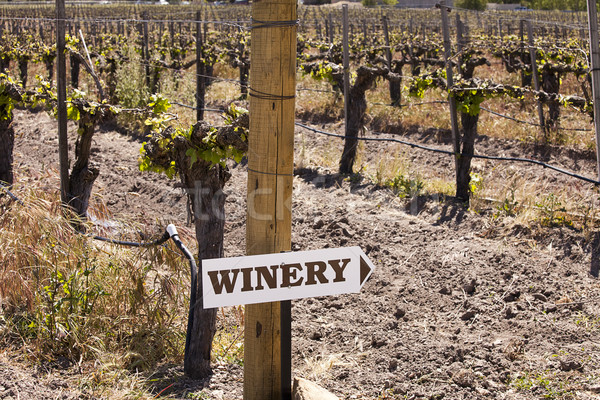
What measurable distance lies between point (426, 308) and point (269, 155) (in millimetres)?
2741

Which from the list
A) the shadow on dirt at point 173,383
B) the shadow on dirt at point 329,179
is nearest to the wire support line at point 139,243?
the shadow on dirt at point 173,383

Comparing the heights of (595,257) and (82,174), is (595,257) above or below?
below

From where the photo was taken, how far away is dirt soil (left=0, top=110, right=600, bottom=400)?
3.82m

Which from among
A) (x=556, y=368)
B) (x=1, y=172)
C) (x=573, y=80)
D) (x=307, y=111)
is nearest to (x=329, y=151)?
(x=307, y=111)

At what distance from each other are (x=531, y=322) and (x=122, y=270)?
9.53 feet

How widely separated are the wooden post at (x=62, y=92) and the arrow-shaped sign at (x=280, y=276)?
11.6ft

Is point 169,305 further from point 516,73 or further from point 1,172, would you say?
point 516,73

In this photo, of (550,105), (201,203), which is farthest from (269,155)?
(550,105)

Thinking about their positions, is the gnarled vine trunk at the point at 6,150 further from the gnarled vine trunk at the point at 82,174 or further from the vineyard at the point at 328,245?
the gnarled vine trunk at the point at 82,174

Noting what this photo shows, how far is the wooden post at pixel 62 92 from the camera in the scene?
214 inches

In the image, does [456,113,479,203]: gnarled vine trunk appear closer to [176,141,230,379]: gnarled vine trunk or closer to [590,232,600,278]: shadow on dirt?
[590,232,600,278]: shadow on dirt

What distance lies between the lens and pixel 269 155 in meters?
2.64

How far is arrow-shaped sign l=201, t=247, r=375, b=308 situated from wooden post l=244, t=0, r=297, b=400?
154mm

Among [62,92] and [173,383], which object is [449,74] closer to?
[62,92]
